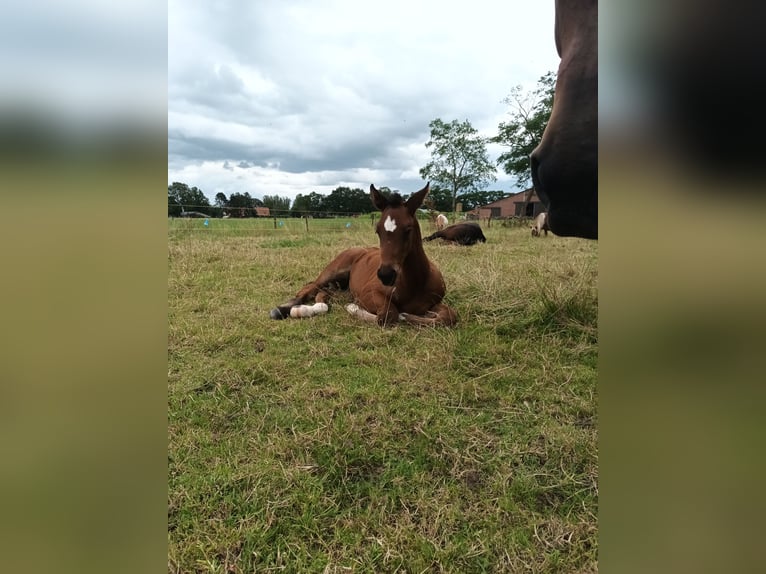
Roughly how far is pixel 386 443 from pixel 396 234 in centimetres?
216

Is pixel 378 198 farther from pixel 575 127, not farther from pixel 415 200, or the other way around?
pixel 575 127

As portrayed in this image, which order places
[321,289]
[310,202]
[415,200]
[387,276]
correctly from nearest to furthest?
[387,276] → [415,200] → [321,289] → [310,202]

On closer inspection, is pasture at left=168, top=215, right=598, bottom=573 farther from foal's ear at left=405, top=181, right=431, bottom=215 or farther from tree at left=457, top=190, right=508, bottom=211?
tree at left=457, top=190, right=508, bottom=211

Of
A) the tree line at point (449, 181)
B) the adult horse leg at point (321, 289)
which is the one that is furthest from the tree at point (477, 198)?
the adult horse leg at point (321, 289)

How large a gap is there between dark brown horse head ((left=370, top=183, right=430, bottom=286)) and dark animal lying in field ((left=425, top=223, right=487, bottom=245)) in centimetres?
756

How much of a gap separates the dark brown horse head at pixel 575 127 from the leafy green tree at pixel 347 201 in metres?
25.2

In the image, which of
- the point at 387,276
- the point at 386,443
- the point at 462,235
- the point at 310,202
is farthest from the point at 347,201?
the point at 386,443

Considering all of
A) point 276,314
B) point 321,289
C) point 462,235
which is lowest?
point 276,314

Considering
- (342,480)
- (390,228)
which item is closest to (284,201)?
(390,228)

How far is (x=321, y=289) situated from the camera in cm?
503
